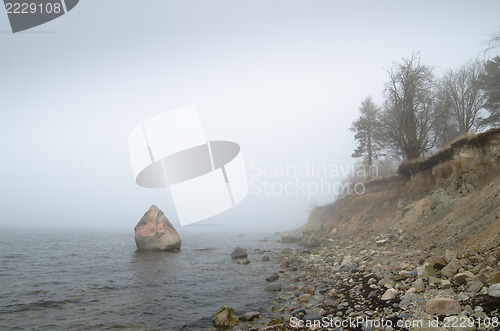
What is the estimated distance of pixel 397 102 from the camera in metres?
22.2

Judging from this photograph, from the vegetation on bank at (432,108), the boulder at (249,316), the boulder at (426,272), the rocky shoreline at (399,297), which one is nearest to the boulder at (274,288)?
the rocky shoreline at (399,297)

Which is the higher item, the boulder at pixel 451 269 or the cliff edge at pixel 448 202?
the cliff edge at pixel 448 202

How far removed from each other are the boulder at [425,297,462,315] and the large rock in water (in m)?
27.0

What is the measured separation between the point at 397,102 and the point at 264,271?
60.2ft

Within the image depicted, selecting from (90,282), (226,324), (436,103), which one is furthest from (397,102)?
(90,282)

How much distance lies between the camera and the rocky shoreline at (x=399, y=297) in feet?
18.2

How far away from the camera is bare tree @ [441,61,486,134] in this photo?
82.5 ft

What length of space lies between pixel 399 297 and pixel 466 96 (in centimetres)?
2786

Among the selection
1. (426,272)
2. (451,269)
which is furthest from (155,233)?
(451,269)

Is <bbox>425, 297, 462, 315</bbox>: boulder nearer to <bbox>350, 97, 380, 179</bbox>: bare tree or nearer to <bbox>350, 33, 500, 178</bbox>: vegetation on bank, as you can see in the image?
<bbox>350, 33, 500, 178</bbox>: vegetation on bank

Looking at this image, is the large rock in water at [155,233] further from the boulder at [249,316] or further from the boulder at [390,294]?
the boulder at [390,294]

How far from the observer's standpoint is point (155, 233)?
28.5 meters

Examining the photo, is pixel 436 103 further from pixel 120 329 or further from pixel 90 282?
pixel 90 282

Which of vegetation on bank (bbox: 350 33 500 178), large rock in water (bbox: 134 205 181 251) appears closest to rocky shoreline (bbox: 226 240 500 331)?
vegetation on bank (bbox: 350 33 500 178)
